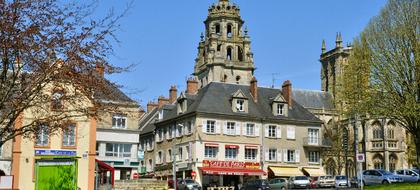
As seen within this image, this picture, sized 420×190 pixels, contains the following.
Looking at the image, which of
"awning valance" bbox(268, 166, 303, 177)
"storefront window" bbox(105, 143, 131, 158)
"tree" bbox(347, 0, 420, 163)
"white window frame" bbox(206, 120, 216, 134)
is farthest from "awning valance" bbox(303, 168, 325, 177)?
"tree" bbox(347, 0, 420, 163)

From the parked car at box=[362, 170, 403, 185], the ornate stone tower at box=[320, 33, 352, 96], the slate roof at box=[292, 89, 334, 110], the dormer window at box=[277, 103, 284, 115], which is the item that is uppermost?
the ornate stone tower at box=[320, 33, 352, 96]

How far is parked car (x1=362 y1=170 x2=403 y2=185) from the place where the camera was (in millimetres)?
43938

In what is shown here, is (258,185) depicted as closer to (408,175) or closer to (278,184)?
(278,184)

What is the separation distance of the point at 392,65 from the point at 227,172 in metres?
20.2

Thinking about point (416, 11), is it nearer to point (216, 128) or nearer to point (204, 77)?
point (216, 128)

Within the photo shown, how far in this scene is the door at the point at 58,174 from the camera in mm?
23172

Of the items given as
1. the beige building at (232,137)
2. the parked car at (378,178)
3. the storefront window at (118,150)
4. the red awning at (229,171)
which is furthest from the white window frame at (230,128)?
the parked car at (378,178)

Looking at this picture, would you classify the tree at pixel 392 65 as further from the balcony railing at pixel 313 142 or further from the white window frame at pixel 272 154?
the balcony railing at pixel 313 142

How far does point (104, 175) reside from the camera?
43125mm

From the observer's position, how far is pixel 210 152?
5234 centimetres

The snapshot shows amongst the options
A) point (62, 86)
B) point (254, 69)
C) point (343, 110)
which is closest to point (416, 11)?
point (343, 110)

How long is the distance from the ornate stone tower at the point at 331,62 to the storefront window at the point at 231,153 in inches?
1712

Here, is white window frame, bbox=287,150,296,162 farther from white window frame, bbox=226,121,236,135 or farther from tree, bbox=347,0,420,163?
tree, bbox=347,0,420,163

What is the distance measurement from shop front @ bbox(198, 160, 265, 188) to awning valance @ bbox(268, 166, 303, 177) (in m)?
1.13
